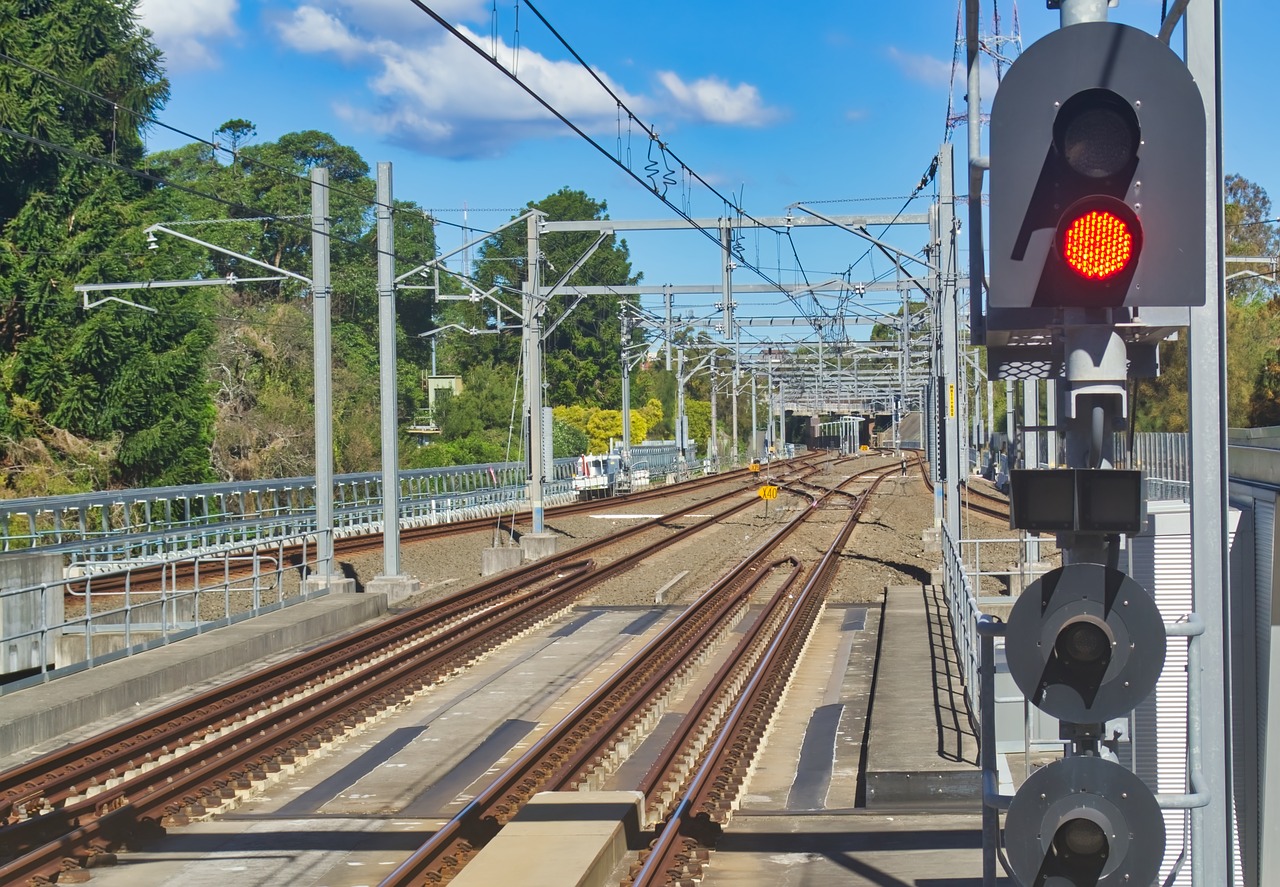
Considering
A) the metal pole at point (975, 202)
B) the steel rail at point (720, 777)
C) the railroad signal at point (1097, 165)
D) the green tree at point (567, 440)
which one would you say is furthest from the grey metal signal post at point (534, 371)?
the green tree at point (567, 440)

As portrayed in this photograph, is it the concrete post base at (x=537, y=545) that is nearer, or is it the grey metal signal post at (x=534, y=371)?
the concrete post base at (x=537, y=545)

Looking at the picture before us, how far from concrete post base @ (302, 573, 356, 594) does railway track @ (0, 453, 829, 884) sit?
1.61m

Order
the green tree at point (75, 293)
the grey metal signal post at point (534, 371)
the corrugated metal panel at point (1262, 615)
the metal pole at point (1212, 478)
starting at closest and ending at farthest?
the metal pole at point (1212, 478), the corrugated metal panel at point (1262, 615), the grey metal signal post at point (534, 371), the green tree at point (75, 293)

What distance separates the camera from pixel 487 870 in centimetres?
778

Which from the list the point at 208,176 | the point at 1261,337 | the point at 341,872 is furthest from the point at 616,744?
the point at 208,176

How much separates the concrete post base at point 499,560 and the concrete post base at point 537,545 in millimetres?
866

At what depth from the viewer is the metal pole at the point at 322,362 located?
20922 millimetres

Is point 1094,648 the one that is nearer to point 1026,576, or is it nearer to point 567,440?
point 1026,576

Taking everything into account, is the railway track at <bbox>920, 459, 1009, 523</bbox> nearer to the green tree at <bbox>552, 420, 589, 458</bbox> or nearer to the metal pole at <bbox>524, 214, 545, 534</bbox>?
the metal pole at <bbox>524, 214, 545, 534</bbox>

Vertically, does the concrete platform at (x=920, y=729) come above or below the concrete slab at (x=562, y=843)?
below

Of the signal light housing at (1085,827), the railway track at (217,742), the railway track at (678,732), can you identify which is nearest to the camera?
the signal light housing at (1085,827)

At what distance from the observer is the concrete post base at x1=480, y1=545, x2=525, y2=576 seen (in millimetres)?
26797

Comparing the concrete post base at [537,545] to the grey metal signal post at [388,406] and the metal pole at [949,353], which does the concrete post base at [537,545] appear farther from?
the metal pole at [949,353]

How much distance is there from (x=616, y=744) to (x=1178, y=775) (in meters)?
6.56
